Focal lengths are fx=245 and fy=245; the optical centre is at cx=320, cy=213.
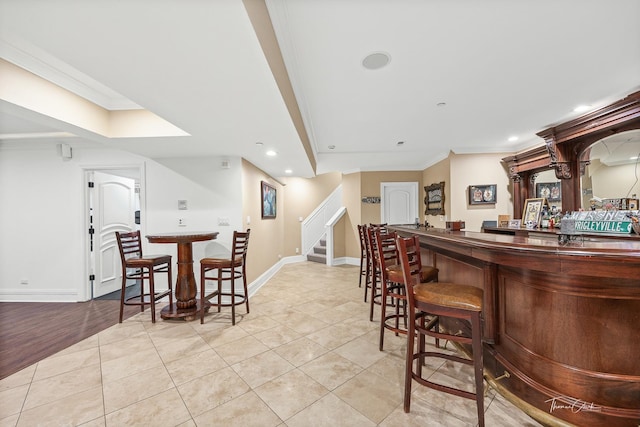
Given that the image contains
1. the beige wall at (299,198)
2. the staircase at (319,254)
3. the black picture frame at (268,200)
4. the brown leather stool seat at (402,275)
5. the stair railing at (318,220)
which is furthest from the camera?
the stair railing at (318,220)

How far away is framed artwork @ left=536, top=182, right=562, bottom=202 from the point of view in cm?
409

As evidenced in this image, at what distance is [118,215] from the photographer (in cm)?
453

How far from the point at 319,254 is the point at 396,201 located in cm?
264

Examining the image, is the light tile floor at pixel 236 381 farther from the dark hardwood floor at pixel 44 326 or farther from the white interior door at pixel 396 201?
the white interior door at pixel 396 201

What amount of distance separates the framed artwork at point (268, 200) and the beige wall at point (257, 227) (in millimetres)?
104

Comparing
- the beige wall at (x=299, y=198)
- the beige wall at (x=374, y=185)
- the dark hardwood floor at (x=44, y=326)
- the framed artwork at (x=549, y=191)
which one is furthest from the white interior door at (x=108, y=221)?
the framed artwork at (x=549, y=191)

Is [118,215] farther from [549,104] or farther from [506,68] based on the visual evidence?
[549,104]

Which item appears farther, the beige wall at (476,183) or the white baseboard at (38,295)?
the beige wall at (476,183)

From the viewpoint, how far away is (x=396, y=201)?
21.3ft

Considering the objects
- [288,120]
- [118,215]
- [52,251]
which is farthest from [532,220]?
[52,251]

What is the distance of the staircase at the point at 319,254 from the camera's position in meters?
6.87

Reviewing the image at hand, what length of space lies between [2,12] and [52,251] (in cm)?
413

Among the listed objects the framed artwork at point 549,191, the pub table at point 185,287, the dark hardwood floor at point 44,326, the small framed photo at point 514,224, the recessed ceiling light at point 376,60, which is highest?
the recessed ceiling light at point 376,60

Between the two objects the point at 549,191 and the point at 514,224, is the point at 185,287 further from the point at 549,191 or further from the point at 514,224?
the point at 549,191
